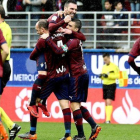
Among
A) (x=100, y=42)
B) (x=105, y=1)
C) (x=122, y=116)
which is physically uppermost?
(x=105, y=1)

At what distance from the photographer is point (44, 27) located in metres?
9.73

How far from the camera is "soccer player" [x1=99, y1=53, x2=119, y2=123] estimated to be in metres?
16.4

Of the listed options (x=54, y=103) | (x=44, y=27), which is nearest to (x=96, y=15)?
(x=54, y=103)

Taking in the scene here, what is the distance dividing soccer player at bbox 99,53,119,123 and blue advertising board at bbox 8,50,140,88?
2034 millimetres

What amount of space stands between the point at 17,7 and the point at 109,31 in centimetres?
317

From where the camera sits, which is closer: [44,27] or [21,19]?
[44,27]

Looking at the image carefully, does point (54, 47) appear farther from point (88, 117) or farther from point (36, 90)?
point (88, 117)

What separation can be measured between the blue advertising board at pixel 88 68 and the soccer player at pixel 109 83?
2.03m

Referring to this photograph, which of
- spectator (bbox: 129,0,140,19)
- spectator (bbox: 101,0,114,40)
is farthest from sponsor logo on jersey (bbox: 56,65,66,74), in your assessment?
spectator (bbox: 129,0,140,19)

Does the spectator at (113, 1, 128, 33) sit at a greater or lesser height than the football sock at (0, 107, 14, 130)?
greater

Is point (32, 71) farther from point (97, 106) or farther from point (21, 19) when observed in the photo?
point (97, 106)

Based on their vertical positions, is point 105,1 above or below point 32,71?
above

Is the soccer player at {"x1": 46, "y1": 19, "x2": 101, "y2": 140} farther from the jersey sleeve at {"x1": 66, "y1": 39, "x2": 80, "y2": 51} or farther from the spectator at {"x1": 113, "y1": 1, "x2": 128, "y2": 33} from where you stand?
the spectator at {"x1": 113, "y1": 1, "x2": 128, "y2": 33}

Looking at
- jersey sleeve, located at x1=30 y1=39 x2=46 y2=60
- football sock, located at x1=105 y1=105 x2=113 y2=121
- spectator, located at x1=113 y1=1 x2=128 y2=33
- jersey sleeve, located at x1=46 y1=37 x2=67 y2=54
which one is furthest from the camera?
spectator, located at x1=113 y1=1 x2=128 y2=33
